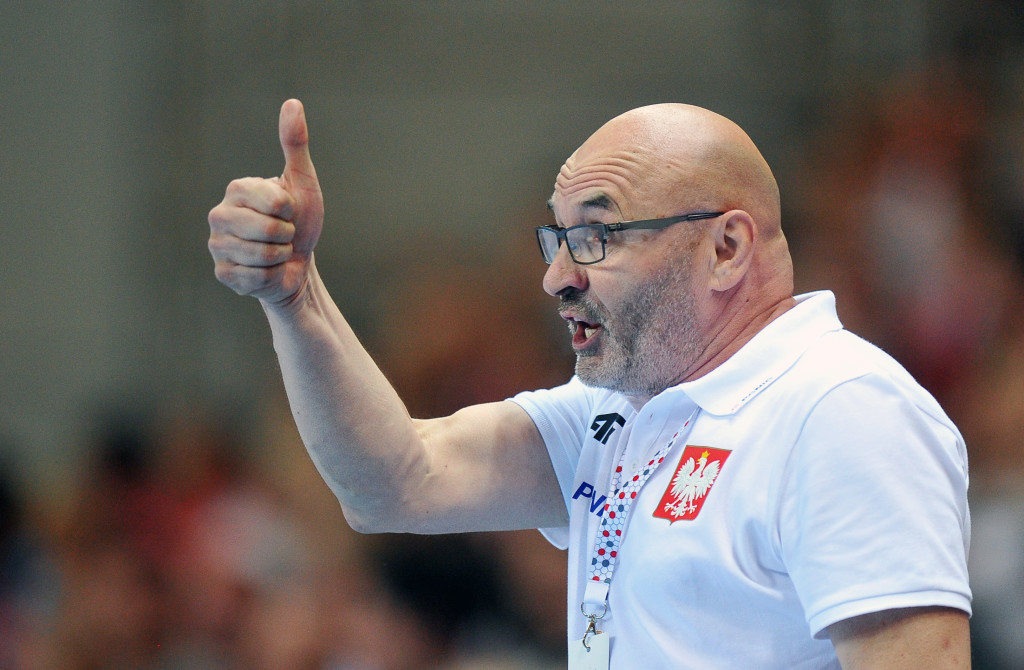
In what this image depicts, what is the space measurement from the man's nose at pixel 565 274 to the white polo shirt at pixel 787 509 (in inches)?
9.5

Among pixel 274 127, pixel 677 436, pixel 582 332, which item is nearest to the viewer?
pixel 677 436

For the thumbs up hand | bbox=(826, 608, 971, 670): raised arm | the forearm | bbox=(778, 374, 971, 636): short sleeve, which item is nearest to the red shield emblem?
bbox=(778, 374, 971, 636): short sleeve

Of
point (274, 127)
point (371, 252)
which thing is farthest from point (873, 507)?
point (274, 127)

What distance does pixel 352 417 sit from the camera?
5.26 ft

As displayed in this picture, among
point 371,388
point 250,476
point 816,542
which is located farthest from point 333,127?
point 816,542

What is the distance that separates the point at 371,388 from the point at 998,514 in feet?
7.60

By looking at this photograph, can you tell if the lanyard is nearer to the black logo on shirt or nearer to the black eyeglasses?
the black logo on shirt

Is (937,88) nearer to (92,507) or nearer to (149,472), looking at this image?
(149,472)

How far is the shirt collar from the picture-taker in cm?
142

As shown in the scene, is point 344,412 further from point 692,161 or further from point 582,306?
point 692,161

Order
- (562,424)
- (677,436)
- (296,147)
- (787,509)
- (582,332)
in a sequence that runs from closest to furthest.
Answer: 1. (787,509)
2. (296,147)
3. (677,436)
4. (582,332)
5. (562,424)

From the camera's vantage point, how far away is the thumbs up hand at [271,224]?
132 centimetres

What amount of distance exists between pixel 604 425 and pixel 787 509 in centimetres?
56

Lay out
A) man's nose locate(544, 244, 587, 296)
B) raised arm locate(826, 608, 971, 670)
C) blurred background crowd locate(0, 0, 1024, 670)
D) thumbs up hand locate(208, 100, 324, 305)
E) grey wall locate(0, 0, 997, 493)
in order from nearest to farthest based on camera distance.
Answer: raised arm locate(826, 608, 971, 670)
thumbs up hand locate(208, 100, 324, 305)
man's nose locate(544, 244, 587, 296)
blurred background crowd locate(0, 0, 1024, 670)
grey wall locate(0, 0, 997, 493)
